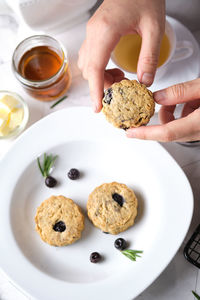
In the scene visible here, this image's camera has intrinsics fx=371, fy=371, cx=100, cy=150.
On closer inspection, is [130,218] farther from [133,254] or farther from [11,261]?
[11,261]

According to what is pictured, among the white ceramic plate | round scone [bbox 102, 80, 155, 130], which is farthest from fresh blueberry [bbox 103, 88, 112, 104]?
the white ceramic plate

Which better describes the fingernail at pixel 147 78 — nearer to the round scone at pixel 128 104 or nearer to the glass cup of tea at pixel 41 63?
the round scone at pixel 128 104

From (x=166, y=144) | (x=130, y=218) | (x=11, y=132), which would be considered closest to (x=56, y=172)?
(x=11, y=132)

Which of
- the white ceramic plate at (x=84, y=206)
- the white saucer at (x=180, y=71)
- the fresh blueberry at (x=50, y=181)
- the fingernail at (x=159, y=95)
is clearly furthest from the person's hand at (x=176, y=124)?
the fresh blueberry at (x=50, y=181)

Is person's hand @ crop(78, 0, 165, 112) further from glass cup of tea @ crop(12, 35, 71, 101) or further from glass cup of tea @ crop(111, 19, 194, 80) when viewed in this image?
glass cup of tea @ crop(12, 35, 71, 101)

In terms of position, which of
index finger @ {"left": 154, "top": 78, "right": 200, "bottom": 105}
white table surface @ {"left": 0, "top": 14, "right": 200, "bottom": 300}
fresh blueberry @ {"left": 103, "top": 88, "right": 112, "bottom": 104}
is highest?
fresh blueberry @ {"left": 103, "top": 88, "right": 112, "bottom": 104}

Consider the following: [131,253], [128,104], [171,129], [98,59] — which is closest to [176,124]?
[171,129]
